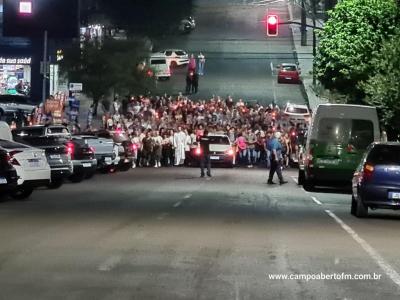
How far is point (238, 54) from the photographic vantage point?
8781 cm

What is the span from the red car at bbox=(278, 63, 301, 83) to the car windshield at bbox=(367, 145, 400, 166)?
54.3 m

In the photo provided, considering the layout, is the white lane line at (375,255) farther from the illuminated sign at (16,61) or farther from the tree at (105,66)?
the illuminated sign at (16,61)

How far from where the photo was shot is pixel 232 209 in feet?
80.8

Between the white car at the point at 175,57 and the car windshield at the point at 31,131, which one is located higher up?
the white car at the point at 175,57

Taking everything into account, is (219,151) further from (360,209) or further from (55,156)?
(360,209)

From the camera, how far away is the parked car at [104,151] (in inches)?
1613

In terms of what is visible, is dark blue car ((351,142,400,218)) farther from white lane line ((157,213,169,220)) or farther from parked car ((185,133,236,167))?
parked car ((185,133,236,167))

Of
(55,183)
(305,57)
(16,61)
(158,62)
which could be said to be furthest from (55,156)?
(305,57)

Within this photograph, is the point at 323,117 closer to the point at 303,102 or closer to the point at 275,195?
the point at 275,195

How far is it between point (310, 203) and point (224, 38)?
65235 millimetres

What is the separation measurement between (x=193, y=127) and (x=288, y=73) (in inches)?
946

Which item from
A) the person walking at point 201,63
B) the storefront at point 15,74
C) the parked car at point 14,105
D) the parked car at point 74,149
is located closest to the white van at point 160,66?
the person walking at point 201,63

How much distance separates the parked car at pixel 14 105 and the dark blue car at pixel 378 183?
4139 cm

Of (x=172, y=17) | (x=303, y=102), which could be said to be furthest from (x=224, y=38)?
(x=303, y=102)
